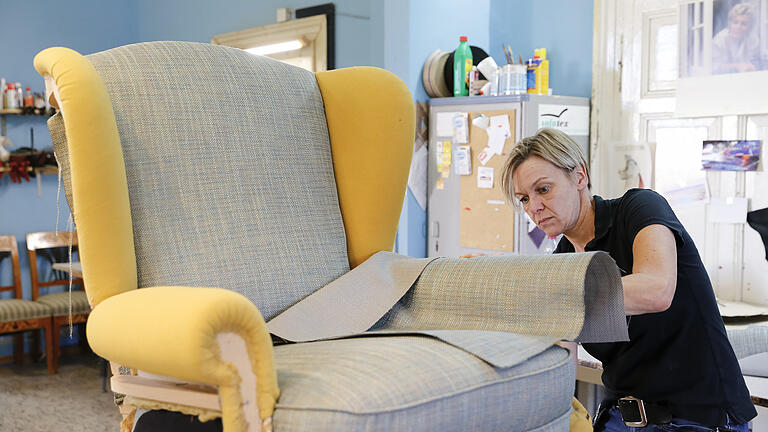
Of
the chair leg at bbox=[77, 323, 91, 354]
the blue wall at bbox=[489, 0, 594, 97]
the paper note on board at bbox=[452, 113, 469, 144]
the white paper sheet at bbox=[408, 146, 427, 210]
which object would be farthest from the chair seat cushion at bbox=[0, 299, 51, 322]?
the blue wall at bbox=[489, 0, 594, 97]

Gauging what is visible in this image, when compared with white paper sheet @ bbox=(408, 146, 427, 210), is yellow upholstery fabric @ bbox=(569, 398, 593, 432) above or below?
below

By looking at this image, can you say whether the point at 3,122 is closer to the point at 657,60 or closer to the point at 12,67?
the point at 12,67

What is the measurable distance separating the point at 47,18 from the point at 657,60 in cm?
399

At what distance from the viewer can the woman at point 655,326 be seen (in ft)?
5.00

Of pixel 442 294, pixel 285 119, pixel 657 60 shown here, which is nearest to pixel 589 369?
pixel 442 294

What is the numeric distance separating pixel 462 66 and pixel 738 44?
1299mm

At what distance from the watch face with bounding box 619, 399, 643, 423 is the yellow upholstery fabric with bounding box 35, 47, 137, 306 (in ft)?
Answer: 3.48

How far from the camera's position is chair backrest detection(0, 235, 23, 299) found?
4836mm

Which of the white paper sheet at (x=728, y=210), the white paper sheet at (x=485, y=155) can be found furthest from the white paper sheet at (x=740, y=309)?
the white paper sheet at (x=485, y=155)

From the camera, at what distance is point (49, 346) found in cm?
471

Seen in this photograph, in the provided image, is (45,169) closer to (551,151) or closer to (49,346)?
(49,346)

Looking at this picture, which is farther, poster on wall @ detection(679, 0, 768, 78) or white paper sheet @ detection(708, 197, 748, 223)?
white paper sheet @ detection(708, 197, 748, 223)

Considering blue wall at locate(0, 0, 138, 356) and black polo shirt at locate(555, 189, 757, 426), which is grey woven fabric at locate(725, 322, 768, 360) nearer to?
black polo shirt at locate(555, 189, 757, 426)

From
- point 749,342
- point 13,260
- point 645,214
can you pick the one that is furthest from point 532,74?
point 13,260
